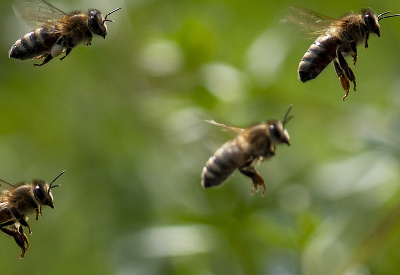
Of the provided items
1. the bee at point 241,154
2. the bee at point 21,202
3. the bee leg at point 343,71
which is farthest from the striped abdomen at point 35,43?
the bee leg at point 343,71

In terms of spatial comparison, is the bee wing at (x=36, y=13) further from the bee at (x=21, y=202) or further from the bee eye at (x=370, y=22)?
the bee eye at (x=370, y=22)

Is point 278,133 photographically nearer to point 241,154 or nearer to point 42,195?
point 241,154

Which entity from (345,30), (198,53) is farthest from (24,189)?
(198,53)

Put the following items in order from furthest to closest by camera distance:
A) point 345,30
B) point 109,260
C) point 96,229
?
point 96,229
point 109,260
point 345,30

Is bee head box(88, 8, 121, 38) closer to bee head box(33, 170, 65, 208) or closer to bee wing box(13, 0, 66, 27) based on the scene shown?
bee wing box(13, 0, 66, 27)

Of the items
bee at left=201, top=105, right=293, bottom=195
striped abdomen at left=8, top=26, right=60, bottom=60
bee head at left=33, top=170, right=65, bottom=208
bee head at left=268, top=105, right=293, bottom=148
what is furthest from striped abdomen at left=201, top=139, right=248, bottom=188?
striped abdomen at left=8, top=26, right=60, bottom=60

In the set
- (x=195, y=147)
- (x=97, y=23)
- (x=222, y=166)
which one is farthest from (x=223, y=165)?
(x=195, y=147)

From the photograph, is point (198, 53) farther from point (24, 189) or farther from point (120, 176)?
point (24, 189)
